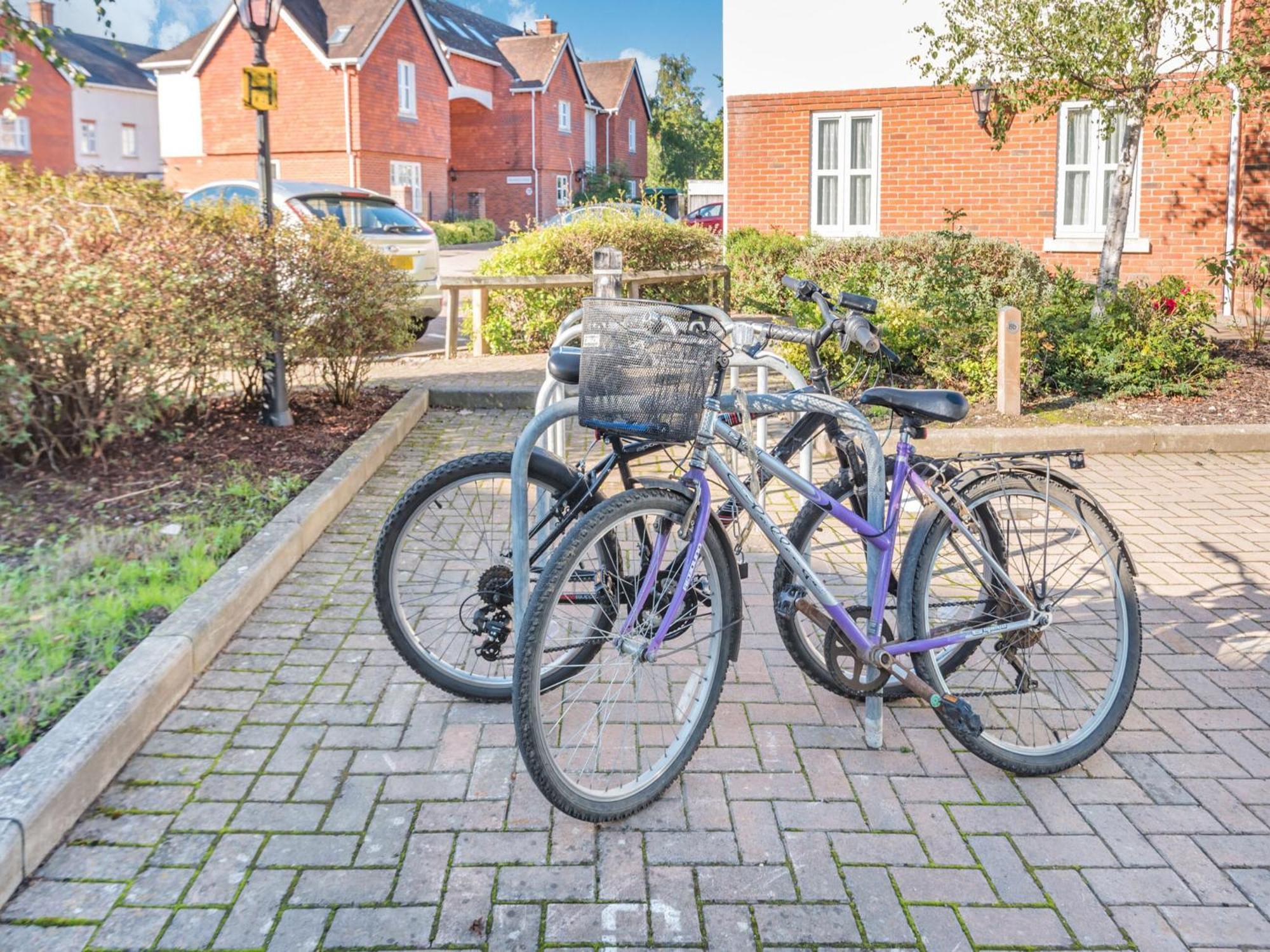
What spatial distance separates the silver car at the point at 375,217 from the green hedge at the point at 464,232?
2404 centimetres

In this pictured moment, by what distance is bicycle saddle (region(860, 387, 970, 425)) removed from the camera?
3.60 metres

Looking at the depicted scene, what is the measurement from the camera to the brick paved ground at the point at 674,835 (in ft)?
9.45

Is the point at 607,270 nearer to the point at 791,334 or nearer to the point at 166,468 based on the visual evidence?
the point at 166,468

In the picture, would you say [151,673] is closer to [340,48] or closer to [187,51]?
[340,48]

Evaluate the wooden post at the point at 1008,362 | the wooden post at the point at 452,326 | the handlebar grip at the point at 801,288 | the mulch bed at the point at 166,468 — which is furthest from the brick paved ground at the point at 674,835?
the wooden post at the point at 452,326

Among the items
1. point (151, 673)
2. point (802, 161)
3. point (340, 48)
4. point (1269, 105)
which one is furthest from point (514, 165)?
point (151, 673)

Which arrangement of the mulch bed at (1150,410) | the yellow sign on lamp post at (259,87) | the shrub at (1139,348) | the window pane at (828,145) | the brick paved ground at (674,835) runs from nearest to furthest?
the brick paved ground at (674,835), the mulch bed at (1150,410), the yellow sign on lamp post at (259,87), the shrub at (1139,348), the window pane at (828,145)

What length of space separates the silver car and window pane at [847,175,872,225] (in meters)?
6.07

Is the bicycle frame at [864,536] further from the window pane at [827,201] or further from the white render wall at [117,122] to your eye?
the white render wall at [117,122]

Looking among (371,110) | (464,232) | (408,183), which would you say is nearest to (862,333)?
(464,232)

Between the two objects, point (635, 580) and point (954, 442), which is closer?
point (635, 580)

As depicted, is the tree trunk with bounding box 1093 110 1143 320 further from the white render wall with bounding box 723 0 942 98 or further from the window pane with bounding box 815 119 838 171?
the window pane with bounding box 815 119 838 171

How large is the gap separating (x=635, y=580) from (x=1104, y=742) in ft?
5.01

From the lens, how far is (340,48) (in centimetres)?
4022
